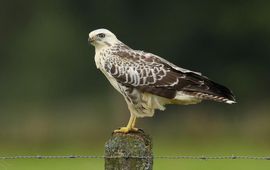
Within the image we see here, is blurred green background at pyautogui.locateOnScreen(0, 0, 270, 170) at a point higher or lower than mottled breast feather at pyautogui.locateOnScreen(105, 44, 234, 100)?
higher

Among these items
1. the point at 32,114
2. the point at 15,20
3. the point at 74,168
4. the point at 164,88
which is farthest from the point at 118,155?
the point at 15,20

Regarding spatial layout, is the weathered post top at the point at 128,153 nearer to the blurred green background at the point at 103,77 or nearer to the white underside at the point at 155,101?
the white underside at the point at 155,101

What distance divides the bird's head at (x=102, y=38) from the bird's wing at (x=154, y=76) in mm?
126

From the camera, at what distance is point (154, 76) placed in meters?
10.8

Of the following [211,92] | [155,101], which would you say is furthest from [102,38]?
[211,92]

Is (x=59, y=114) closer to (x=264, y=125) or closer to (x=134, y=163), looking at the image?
(x=264, y=125)

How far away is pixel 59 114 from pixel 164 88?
19906 mm

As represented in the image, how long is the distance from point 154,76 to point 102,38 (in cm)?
67

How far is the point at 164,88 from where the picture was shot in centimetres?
1067

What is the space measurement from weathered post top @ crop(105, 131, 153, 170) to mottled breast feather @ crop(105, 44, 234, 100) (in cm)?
186

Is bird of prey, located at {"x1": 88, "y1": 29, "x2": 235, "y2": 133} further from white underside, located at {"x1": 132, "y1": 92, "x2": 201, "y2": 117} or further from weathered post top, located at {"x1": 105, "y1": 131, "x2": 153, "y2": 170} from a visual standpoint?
weathered post top, located at {"x1": 105, "y1": 131, "x2": 153, "y2": 170}

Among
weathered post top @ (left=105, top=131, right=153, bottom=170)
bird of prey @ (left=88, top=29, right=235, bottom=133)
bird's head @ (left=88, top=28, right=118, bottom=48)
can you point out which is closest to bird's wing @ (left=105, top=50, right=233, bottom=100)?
bird of prey @ (left=88, top=29, right=235, bottom=133)

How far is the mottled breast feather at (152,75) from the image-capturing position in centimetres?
1058

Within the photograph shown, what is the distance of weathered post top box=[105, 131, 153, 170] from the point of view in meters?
8.63
